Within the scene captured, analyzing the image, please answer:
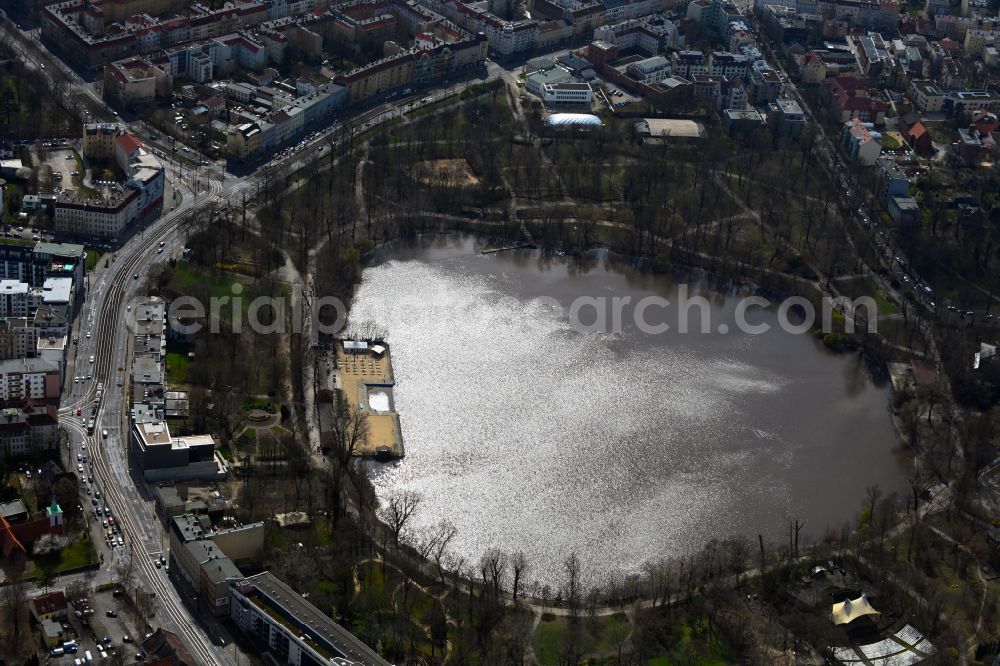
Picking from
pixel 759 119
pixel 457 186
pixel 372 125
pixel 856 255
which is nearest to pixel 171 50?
pixel 372 125

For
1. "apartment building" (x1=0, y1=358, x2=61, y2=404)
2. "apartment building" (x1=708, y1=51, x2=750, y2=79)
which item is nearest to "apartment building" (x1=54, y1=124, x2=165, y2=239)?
"apartment building" (x1=0, y1=358, x2=61, y2=404)

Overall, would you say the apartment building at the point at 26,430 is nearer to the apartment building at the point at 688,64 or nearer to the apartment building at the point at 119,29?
the apartment building at the point at 119,29

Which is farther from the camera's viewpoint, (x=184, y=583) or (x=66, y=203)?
(x=66, y=203)

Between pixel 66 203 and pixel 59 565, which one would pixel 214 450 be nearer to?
pixel 59 565

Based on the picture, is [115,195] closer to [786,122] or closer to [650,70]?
[650,70]

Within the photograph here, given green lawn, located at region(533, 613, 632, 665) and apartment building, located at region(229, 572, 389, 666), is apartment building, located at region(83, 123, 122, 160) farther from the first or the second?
green lawn, located at region(533, 613, 632, 665)

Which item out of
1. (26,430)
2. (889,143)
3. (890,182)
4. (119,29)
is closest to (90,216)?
(26,430)

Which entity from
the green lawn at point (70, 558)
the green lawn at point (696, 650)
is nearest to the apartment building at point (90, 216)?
the green lawn at point (70, 558)
